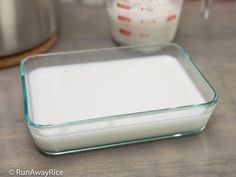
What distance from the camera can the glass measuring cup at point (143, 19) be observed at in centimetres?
60

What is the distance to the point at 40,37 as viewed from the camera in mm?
603

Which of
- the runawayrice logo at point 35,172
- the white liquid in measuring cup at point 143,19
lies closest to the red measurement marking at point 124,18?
the white liquid in measuring cup at point 143,19

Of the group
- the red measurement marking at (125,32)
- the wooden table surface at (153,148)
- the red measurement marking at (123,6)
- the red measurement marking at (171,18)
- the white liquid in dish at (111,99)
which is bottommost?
the wooden table surface at (153,148)

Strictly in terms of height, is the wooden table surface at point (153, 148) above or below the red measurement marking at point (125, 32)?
below

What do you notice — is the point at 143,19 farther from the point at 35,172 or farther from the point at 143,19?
the point at 35,172

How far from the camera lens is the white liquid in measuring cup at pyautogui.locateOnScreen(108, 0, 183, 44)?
60cm

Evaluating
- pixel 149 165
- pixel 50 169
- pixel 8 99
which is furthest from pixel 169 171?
pixel 8 99

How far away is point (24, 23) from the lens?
0.56m

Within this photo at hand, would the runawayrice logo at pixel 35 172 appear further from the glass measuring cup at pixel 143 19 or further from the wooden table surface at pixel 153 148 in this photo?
the glass measuring cup at pixel 143 19

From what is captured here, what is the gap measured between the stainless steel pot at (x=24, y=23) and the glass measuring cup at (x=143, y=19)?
0.11m

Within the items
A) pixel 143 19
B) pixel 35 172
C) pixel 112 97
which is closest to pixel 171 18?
pixel 143 19

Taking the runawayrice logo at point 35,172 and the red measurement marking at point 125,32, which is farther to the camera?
the red measurement marking at point 125,32

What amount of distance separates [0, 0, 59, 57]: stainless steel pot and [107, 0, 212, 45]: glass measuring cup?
111mm

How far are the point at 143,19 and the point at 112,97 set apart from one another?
0.16 meters
